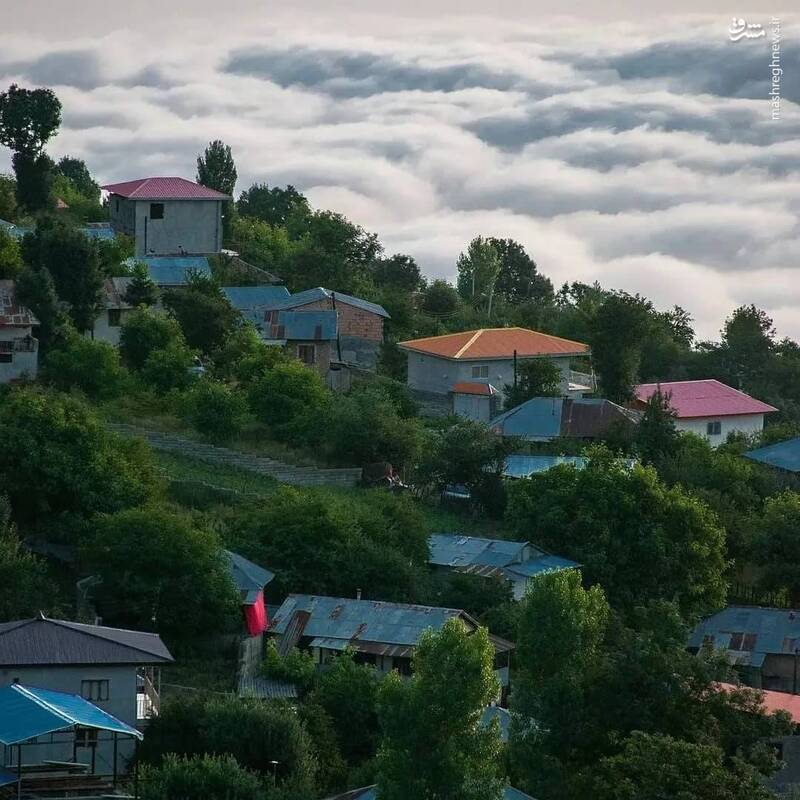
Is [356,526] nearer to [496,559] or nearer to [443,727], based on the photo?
[496,559]

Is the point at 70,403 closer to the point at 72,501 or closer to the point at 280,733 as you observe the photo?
the point at 72,501

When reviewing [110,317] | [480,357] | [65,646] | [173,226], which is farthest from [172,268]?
[65,646]

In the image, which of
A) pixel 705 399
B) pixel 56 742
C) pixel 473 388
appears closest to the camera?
pixel 56 742

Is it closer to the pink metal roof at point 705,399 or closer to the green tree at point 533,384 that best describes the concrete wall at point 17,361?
the green tree at point 533,384

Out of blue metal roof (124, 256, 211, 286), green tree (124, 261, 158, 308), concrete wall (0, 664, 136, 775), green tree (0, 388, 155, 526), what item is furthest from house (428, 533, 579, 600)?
blue metal roof (124, 256, 211, 286)

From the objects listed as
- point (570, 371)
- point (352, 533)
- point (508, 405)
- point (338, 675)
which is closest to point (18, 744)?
point (338, 675)

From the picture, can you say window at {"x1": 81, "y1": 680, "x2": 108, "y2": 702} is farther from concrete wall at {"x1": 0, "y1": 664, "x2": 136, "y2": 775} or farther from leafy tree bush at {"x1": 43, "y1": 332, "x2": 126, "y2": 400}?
leafy tree bush at {"x1": 43, "y1": 332, "x2": 126, "y2": 400}

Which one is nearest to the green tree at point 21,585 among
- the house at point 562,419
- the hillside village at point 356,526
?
the hillside village at point 356,526
